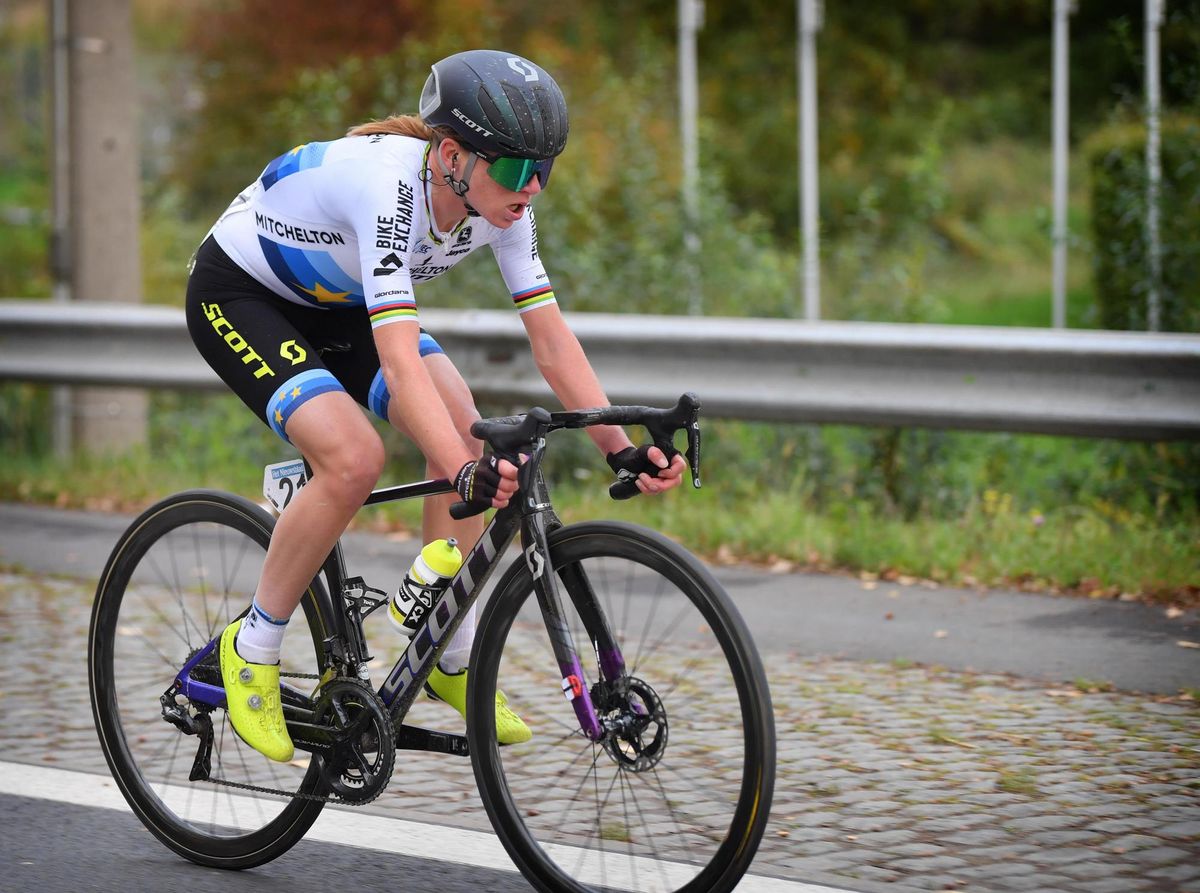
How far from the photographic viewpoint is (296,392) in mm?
3889

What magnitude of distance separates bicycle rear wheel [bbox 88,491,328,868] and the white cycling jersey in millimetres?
617

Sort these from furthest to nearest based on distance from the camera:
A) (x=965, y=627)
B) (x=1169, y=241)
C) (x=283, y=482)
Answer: (x=1169, y=241)
(x=965, y=627)
(x=283, y=482)

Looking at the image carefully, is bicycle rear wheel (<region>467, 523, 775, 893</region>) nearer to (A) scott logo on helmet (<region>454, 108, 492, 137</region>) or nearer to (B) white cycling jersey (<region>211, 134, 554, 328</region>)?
(B) white cycling jersey (<region>211, 134, 554, 328</region>)

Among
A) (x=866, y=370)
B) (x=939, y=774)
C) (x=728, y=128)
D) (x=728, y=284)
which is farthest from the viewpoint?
(x=728, y=128)

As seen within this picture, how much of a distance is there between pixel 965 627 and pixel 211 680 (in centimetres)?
308

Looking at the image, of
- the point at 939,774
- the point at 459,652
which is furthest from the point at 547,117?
the point at 939,774

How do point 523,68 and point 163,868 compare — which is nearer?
point 523,68

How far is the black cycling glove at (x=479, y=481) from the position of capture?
3416 millimetres

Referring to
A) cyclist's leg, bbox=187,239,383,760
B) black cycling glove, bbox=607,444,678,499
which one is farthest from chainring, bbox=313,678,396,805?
black cycling glove, bbox=607,444,678,499

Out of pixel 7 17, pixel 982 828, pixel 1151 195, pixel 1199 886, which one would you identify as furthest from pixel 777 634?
pixel 7 17

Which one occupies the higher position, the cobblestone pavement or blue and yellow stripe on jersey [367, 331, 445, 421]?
blue and yellow stripe on jersey [367, 331, 445, 421]

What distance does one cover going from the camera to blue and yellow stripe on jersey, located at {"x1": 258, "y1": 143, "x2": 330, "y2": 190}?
399 cm

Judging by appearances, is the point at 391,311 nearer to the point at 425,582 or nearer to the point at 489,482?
the point at 489,482

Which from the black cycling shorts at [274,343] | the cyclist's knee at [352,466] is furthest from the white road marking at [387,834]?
the black cycling shorts at [274,343]
